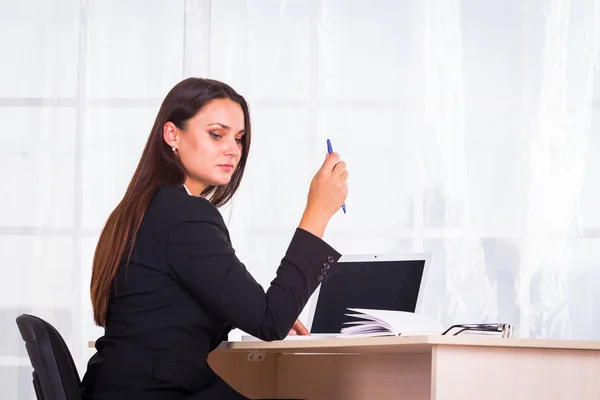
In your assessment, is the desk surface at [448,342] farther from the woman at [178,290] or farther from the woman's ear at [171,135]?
the woman's ear at [171,135]

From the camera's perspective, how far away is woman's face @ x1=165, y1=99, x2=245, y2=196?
A: 5.42ft

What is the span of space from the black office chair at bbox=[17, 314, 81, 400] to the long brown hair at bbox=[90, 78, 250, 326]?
0.12 m

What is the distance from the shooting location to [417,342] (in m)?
1.32

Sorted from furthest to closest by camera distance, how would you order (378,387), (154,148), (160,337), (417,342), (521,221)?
(521,221), (378,387), (154,148), (160,337), (417,342)

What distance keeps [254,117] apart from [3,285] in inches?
45.3

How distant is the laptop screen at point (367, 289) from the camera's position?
6.49 ft

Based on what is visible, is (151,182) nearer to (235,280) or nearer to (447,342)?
(235,280)

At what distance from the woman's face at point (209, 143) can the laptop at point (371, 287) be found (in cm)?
48

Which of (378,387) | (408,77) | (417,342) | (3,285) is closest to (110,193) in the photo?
(3,285)

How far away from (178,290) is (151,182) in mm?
233

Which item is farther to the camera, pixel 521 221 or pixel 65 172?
pixel 65 172

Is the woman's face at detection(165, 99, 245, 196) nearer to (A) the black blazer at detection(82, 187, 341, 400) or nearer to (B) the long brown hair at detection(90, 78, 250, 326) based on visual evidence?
(B) the long brown hair at detection(90, 78, 250, 326)

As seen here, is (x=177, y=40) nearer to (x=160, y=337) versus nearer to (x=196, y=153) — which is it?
(x=196, y=153)

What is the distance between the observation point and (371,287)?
201cm
